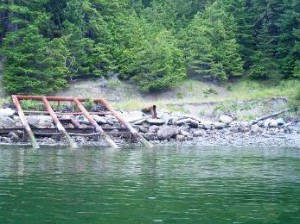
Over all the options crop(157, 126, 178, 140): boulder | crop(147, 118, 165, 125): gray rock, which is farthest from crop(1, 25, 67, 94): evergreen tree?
crop(157, 126, 178, 140): boulder

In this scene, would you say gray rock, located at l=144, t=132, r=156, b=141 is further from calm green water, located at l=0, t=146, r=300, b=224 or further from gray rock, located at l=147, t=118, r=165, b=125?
calm green water, located at l=0, t=146, r=300, b=224

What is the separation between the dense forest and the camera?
53.8 meters

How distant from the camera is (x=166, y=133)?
3956 cm

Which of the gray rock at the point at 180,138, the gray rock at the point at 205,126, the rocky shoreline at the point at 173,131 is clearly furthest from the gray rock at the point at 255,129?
the gray rock at the point at 180,138

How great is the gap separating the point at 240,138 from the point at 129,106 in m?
12.3

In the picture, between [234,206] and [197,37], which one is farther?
[197,37]

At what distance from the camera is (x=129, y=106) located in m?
50.2

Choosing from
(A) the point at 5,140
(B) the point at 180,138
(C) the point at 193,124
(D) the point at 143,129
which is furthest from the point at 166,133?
(A) the point at 5,140

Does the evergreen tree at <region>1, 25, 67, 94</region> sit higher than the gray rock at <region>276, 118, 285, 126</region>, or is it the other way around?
the evergreen tree at <region>1, 25, 67, 94</region>

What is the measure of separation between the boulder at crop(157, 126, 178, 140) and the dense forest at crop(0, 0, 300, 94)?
54.5 feet

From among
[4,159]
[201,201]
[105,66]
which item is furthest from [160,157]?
[105,66]

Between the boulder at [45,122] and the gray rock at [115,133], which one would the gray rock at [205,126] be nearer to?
the gray rock at [115,133]

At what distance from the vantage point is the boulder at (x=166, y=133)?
39438mm

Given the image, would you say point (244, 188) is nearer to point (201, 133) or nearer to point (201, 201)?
point (201, 201)
